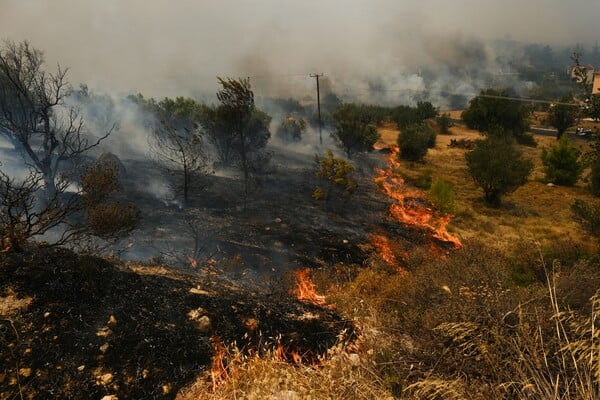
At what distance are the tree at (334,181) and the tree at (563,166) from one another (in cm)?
1515

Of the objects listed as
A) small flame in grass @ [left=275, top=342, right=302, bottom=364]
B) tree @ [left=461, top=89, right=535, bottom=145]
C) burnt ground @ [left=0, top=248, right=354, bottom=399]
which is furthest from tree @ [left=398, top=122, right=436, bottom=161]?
small flame in grass @ [left=275, top=342, right=302, bottom=364]

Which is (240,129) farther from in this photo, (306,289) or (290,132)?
(290,132)

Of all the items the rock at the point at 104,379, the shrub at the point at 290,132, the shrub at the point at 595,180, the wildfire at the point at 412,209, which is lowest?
the wildfire at the point at 412,209

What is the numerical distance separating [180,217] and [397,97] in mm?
88974

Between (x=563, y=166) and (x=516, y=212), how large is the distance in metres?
9.35

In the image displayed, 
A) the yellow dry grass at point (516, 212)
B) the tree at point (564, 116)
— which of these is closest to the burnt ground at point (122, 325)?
the yellow dry grass at point (516, 212)

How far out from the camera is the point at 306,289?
9.72m

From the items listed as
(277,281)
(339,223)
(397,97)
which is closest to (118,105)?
(339,223)

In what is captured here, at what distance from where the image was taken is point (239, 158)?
25484mm

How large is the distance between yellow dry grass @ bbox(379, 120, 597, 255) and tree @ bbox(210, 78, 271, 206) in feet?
38.8

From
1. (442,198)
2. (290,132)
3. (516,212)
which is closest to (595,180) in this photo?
(516,212)

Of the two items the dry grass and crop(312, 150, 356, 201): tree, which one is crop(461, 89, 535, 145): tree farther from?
the dry grass

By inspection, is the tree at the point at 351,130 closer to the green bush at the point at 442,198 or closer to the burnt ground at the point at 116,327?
the green bush at the point at 442,198

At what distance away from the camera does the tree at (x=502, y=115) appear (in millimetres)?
37531
